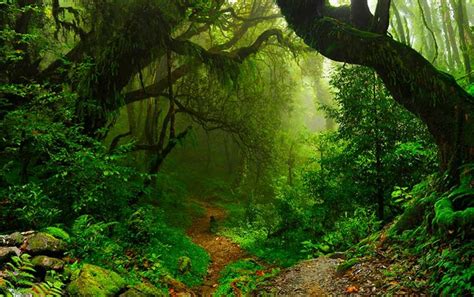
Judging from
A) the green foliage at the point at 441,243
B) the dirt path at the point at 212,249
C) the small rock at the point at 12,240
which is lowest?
the dirt path at the point at 212,249

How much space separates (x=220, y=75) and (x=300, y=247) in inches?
275

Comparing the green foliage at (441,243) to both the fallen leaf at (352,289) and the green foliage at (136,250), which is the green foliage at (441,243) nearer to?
the fallen leaf at (352,289)

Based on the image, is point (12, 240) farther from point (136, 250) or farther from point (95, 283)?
point (136, 250)

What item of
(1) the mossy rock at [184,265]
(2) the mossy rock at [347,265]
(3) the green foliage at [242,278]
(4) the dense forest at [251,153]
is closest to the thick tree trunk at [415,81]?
(4) the dense forest at [251,153]

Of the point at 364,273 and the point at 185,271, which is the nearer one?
the point at 364,273

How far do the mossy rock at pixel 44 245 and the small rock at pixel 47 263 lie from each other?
0.19 metres

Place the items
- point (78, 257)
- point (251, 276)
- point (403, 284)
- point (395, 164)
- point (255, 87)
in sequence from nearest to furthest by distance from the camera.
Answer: point (403, 284) < point (78, 257) < point (251, 276) < point (395, 164) < point (255, 87)

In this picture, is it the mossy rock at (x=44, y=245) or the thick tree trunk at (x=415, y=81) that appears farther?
the thick tree trunk at (x=415, y=81)

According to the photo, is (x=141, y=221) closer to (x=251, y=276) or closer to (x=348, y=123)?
(x=251, y=276)

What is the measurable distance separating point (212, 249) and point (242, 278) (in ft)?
15.2

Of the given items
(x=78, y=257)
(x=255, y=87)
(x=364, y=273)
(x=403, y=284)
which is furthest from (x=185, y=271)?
(x=255, y=87)

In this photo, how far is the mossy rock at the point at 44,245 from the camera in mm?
4738

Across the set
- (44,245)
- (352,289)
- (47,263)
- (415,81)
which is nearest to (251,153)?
(415,81)

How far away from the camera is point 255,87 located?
1689cm
